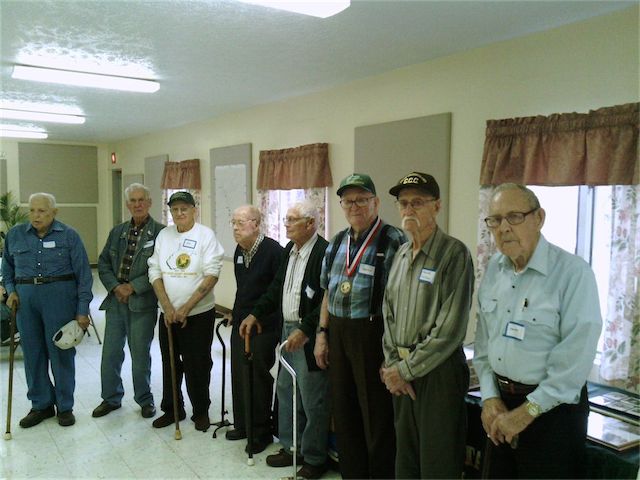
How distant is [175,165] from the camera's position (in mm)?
8047

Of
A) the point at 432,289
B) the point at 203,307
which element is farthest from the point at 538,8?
the point at 203,307

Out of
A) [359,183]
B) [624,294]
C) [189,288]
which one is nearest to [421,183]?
[359,183]

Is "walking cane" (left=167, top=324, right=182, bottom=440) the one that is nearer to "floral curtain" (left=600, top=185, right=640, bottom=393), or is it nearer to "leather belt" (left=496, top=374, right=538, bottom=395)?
"leather belt" (left=496, top=374, right=538, bottom=395)

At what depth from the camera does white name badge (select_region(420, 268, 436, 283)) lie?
2.17 meters

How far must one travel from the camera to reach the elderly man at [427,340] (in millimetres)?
2104

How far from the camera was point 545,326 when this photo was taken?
1.78m

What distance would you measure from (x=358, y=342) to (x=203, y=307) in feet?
4.63

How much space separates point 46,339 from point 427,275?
285 centimetres

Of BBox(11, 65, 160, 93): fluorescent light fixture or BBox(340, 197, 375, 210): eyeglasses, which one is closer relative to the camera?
BBox(340, 197, 375, 210): eyeglasses

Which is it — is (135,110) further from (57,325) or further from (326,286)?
(326,286)

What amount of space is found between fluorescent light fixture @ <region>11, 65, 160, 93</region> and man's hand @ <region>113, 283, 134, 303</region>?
2204 millimetres

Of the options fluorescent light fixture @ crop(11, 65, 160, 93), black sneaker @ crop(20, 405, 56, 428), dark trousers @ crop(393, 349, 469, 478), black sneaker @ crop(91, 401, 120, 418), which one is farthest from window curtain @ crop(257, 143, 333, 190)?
dark trousers @ crop(393, 349, 469, 478)

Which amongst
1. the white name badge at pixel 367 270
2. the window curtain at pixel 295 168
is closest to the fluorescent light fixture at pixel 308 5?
the white name badge at pixel 367 270

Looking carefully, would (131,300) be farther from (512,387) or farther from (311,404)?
(512,387)
